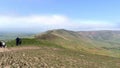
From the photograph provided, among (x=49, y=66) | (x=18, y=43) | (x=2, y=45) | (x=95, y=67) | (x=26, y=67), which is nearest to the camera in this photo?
(x=26, y=67)

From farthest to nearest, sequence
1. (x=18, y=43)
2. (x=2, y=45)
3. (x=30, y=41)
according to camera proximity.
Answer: (x=30, y=41)
(x=18, y=43)
(x=2, y=45)

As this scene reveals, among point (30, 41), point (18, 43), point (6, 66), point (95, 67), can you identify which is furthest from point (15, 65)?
point (30, 41)

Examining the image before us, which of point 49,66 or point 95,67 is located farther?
point 95,67

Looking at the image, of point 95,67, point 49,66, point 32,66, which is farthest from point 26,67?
point 95,67

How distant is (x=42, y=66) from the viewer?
126 ft

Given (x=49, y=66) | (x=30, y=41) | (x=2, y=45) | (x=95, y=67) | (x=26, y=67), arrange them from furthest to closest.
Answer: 1. (x=30, y=41)
2. (x=2, y=45)
3. (x=95, y=67)
4. (x=49, y=66)
5. (x=26, y=67)

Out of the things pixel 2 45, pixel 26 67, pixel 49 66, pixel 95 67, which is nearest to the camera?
pixel 26 67

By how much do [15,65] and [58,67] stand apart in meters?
6.28

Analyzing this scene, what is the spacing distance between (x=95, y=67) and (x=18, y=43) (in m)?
35.8

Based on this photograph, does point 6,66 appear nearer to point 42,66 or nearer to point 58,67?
point 42,66

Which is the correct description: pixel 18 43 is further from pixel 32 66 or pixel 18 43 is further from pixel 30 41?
pixel 32 66

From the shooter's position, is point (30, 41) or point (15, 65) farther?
point (30, 41)

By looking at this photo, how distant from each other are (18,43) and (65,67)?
→ 3723 cm

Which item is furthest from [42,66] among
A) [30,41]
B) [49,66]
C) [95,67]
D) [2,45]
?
[30,41]
